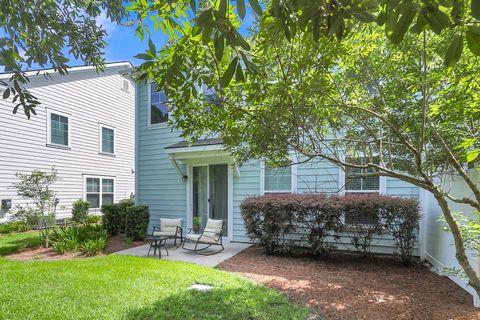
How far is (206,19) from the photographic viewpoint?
139cm

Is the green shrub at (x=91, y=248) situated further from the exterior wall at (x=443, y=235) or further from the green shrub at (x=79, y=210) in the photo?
the exterior wall at (x=443, y=235)

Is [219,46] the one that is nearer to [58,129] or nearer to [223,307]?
[223,307]

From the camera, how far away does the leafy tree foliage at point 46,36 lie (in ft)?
8.02

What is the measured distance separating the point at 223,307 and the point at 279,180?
521cm

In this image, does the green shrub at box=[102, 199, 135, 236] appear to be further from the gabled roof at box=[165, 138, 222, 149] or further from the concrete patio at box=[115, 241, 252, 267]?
the gabled roof at box=[165, 138, 222, 149]

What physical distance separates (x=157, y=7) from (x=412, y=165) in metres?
3.73

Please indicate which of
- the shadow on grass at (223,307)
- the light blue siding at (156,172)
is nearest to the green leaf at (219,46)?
the shadow on grass at (223,307)

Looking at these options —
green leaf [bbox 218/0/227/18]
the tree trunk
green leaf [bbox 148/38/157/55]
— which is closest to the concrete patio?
the tree trunk

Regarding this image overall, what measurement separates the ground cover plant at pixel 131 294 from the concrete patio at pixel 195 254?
0.84 meters

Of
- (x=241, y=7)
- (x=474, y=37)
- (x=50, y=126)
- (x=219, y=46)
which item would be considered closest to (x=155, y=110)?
(x=50, y=126)

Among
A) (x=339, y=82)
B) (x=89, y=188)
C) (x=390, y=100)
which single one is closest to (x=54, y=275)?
(x=339, y=82)

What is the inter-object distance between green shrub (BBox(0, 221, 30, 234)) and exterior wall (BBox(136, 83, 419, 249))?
468 cm

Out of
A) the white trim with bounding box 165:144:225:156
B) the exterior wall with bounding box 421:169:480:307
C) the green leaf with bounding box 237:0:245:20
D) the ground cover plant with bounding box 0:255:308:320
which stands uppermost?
the green leaf with bounding box 237:0:245:20

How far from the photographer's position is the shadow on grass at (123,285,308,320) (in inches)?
151
